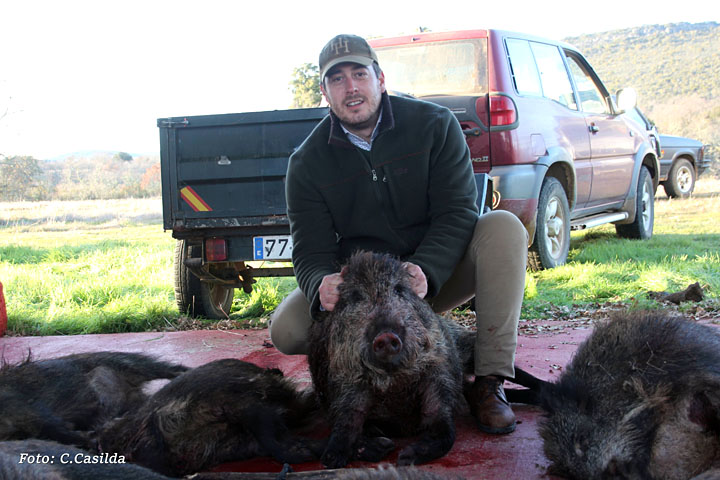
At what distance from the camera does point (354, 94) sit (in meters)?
3.40

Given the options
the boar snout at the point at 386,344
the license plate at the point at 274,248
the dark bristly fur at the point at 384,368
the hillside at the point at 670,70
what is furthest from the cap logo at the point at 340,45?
the hillside at the point at 670,70

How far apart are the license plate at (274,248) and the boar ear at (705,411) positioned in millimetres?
3630

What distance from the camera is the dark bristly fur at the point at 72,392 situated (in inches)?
115

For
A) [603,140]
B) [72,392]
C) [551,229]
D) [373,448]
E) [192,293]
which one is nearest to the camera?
[373,448]

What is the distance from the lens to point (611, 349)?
101 inches

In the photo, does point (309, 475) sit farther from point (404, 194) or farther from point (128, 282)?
point (128, 282)

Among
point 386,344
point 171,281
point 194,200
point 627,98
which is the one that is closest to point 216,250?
point 194,200

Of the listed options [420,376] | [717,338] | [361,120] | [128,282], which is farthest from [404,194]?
[128,282]

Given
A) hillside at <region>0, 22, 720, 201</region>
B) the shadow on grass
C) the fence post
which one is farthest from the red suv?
hillside at <region>0, 22, 720, 201</region>

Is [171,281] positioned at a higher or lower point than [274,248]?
lower

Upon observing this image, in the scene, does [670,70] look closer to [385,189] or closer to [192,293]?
[192,293]

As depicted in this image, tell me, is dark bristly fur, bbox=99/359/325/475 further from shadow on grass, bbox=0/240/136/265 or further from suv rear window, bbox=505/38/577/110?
shadow on grass, bbox=0/240/136/265

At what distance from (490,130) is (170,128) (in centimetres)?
298

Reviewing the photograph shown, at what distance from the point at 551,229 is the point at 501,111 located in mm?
1829
